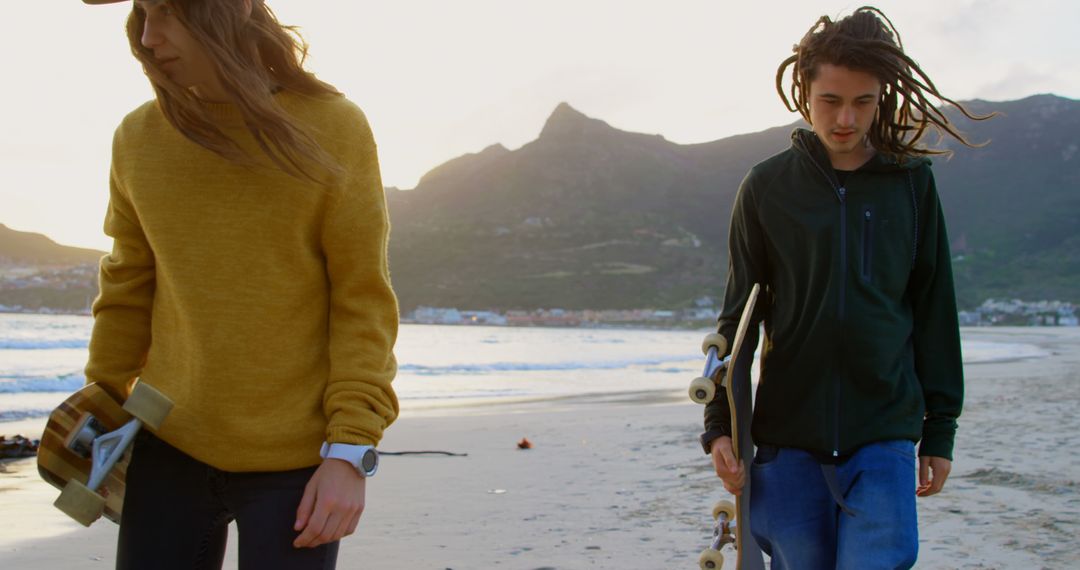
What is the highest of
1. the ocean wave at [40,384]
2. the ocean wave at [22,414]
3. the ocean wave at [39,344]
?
the ocean wave at [22,414]

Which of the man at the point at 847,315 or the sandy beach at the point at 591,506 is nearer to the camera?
the man at the point at 847,315

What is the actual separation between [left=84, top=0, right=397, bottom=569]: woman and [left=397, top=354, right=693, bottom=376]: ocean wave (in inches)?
785

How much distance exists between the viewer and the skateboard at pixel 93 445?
4.97 feet

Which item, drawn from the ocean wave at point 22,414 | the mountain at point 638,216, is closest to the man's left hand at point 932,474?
the ocean wave at point 22,414

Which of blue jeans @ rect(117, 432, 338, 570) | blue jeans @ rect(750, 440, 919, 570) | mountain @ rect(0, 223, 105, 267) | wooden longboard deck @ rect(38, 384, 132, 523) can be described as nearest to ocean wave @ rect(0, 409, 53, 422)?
wooden longboard deck @ rect(38, 384, 132, 523)

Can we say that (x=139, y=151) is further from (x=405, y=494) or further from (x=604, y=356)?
(x=604, y=356)

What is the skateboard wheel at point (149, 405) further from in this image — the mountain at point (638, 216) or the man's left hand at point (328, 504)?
the mountain at point (638, 216)

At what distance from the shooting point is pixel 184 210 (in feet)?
5.10

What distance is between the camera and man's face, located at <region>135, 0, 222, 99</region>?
4.91 ft

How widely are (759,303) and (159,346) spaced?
135 centimetres

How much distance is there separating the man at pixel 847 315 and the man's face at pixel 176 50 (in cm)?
128

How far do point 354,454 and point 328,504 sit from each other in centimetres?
A: 9

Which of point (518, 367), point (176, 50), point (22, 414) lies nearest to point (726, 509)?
point (176, 50)

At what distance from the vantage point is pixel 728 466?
6.92 ft
